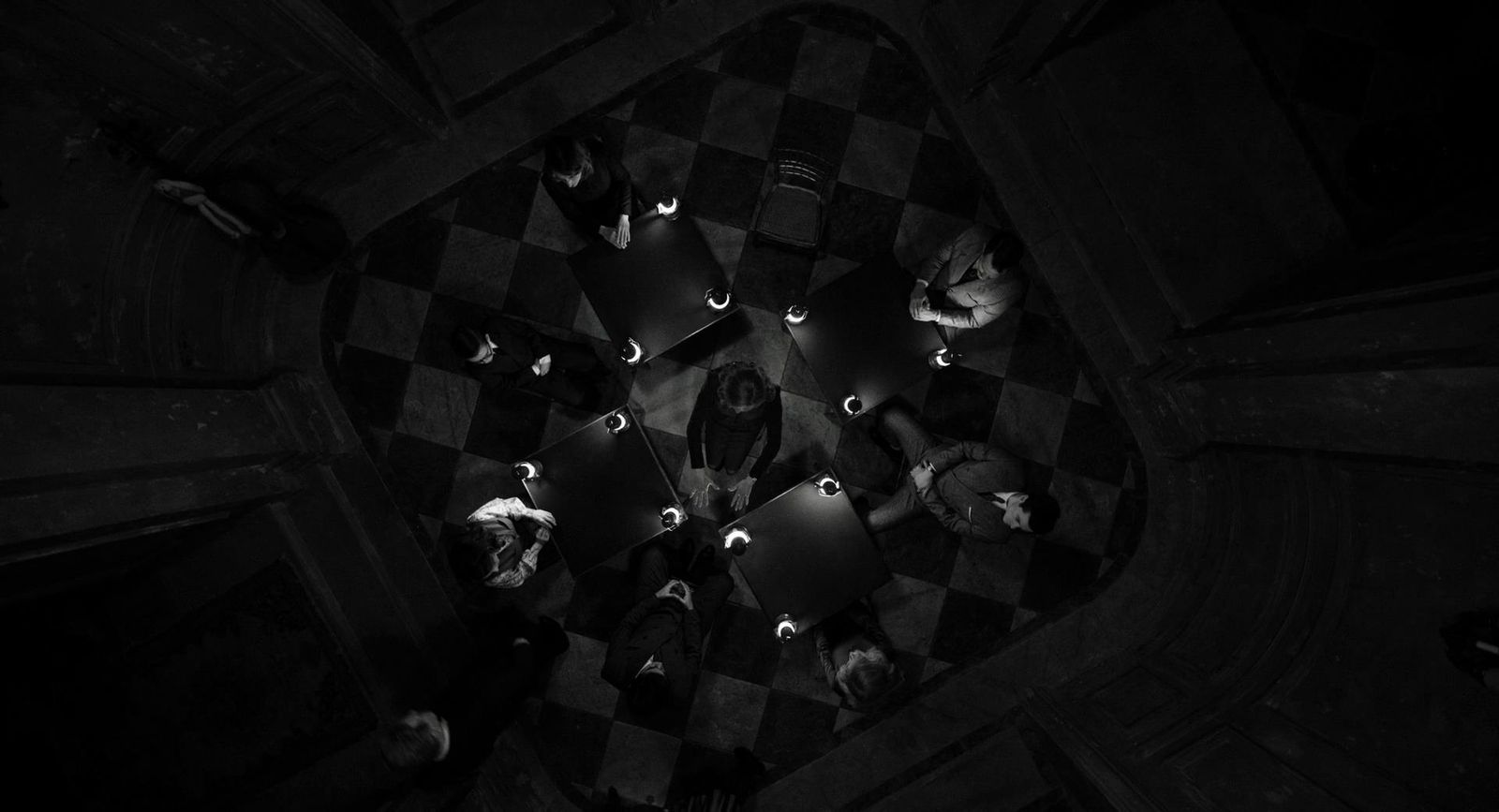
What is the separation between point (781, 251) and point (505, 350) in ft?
6.35

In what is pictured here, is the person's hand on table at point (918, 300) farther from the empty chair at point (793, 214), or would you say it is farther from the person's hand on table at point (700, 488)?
the person's hand on table at point (700, 488)

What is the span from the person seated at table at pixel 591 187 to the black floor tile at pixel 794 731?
322 centimetres

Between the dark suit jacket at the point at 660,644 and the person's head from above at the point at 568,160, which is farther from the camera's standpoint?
the dark suit jacket at the point at 660,644

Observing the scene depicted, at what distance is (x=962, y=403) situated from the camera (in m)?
4.73

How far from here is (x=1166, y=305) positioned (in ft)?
14.7

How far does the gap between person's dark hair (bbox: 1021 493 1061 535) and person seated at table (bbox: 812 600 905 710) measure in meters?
1.19

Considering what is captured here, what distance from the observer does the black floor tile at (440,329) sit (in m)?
4.68

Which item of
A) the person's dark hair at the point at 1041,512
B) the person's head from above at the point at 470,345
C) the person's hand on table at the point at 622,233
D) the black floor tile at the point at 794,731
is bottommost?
the black floor tile at the point at 794,731

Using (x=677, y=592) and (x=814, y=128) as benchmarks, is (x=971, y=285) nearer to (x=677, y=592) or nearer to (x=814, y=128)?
(x=814, y=128)

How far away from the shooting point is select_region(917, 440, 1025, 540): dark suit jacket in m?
3.97

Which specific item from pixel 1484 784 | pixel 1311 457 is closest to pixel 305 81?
pixel 1311 457

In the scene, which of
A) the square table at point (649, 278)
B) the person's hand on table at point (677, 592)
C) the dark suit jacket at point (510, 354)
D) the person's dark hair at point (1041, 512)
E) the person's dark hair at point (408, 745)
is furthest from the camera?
the person's hand on table at point (677, 592)

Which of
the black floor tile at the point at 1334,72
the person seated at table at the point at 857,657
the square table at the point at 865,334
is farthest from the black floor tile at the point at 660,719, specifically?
the black floor tile at the point at 1334,72

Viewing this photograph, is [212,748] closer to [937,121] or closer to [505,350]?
[505,350]
